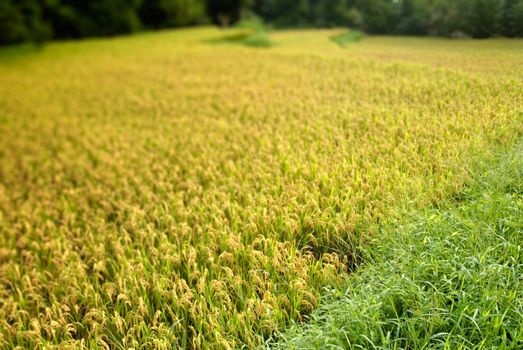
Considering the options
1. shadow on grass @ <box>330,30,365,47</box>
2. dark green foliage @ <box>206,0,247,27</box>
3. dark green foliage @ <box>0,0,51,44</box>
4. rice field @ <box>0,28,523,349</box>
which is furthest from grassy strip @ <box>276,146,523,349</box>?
dark green foliage @ <box>206,0,247,27</box>

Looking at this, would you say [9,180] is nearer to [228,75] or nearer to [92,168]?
[92,168]

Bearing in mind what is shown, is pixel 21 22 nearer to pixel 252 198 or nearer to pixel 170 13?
pixel 170 13

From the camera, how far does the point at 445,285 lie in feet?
6.27

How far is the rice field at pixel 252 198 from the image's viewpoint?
2.33 metres

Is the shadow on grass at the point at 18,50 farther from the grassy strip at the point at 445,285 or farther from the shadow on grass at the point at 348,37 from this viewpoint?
the grassy strip at the point at 445,285

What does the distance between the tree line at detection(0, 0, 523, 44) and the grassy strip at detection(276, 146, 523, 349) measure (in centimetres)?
102

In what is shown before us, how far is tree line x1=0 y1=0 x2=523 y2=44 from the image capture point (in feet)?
8.64

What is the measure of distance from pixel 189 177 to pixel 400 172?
2.26 metres

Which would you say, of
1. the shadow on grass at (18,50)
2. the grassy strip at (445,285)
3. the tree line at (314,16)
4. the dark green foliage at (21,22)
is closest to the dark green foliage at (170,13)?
the tree line at (314,16)

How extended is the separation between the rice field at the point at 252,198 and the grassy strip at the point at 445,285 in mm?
143

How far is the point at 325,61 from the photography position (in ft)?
16.8

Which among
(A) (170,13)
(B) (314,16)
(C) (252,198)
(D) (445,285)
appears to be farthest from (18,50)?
(D) (445,285)

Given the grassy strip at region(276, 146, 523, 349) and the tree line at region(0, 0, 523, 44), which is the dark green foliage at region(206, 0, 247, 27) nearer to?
the tree line at region(0, 0, 523, 44)

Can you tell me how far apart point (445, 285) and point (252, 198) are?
4.94 feet
